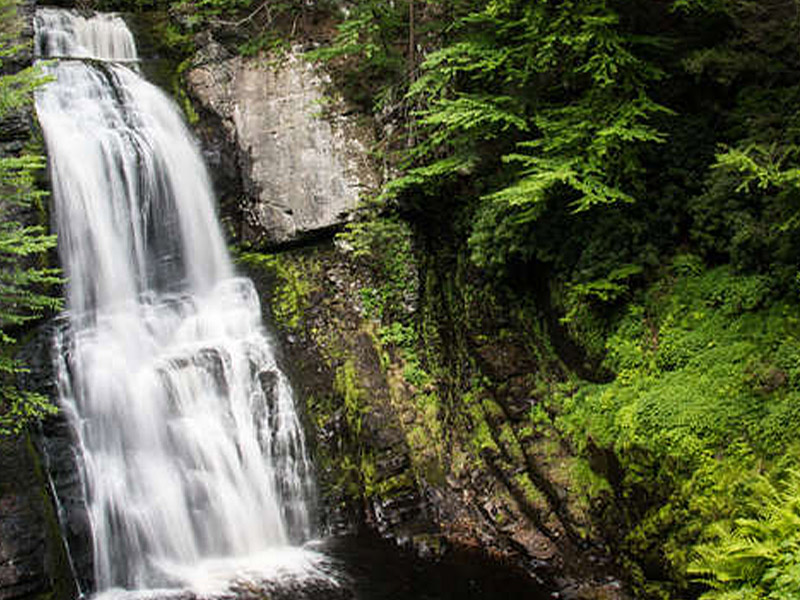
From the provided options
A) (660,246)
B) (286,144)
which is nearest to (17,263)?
(286,144)

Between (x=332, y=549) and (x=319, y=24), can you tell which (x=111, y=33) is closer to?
(x=319, y=24)

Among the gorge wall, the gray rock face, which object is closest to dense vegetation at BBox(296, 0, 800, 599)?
the gorge wall

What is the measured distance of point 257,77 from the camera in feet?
41.5

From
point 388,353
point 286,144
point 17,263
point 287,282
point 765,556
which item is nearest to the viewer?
point 765,556

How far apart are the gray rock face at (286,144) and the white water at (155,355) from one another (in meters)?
0.87

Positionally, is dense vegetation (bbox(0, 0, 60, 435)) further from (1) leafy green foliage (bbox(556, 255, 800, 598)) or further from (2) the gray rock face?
(1) leafy green foliage (bbox(556, 255, 800, 598))

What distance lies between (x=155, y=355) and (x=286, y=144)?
16.0 feet

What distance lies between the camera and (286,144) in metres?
12.1

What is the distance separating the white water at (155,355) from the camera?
795 cm

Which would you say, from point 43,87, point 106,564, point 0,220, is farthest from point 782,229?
point 43,87

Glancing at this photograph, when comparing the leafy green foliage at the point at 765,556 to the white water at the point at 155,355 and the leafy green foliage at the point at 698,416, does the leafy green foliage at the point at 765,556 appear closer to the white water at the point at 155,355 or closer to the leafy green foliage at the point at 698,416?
the leafy green foliage at the point at 698,416

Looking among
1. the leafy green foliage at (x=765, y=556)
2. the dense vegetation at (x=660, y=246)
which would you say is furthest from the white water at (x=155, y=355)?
the leafy green foliage at (x=765, y=556)

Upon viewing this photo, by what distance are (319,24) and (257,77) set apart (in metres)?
1.88

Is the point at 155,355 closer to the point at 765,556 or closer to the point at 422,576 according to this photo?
the point at 422,576
